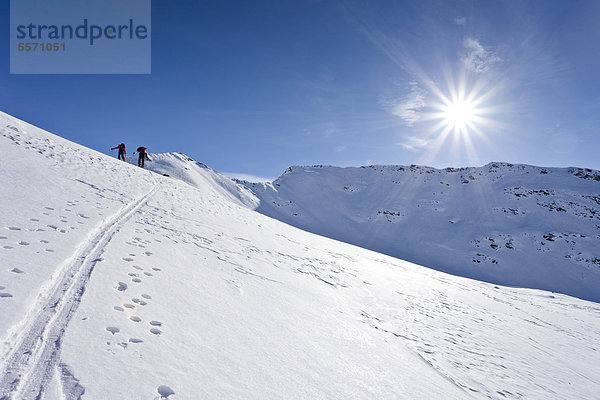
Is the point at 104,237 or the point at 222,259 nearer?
the point at 104,237

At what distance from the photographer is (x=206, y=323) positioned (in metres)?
3.68

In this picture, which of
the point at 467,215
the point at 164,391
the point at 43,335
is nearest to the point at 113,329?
the point at 43,335

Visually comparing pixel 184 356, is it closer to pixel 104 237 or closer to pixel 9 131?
pixel 104 237

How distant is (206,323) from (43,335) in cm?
169

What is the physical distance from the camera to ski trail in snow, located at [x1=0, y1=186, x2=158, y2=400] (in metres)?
2.04

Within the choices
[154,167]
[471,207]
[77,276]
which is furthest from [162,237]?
[471,207]

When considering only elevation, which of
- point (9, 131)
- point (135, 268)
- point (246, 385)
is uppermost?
point (9, 131)

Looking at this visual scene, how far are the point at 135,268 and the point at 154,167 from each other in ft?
103

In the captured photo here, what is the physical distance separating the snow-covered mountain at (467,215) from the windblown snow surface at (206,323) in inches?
951

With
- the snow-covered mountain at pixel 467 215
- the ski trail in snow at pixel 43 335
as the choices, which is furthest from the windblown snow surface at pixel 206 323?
the snow-covered mountain at pixel 467 215

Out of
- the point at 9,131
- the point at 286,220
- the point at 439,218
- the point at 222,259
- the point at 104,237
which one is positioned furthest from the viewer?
the point at 439,218

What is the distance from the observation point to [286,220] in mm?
36094

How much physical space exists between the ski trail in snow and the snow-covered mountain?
31.0m

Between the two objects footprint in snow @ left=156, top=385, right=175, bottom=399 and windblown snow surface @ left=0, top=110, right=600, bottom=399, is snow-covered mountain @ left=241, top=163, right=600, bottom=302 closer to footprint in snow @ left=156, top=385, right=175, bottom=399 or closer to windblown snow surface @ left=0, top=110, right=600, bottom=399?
windblown snow surface @ left=0, top=110, right=600, bottom=399
